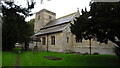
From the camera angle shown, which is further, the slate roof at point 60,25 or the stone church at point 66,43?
the slate roof at point 60,25

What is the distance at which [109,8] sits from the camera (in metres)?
9.42

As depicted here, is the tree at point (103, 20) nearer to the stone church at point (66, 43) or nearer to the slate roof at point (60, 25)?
the stone church at point (66, 43)

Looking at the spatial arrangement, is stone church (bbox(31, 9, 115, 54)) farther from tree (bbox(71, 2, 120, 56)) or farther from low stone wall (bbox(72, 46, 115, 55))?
tree (bbox(71, 2, 120, 56))

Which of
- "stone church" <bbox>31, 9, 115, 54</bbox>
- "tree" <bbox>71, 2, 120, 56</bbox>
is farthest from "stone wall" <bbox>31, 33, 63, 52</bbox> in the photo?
"tree" <bbox>71, 2, 120, 56</bbox>

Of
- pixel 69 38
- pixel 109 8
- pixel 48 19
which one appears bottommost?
pixel 69 38

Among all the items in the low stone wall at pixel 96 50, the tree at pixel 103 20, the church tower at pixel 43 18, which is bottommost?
the low stone wall at pixel 96 50

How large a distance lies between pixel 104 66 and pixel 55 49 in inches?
653

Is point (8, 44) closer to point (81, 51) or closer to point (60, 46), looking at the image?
point (60, 46)

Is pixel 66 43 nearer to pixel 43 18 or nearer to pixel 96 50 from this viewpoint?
pixel 96 50

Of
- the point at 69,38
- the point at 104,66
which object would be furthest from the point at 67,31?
the point at 104,66

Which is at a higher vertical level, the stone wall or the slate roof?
the slate roof

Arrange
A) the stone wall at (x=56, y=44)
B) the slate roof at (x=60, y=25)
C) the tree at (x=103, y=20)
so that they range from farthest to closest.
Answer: the slate roof at (x=60, y=25)
the stone wall at (x=56, y=44)
the tree at (x=103, y=20)

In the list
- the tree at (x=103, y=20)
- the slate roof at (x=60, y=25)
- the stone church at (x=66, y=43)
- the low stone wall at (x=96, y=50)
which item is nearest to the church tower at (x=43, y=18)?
the slate roof at (x=60, y=25)

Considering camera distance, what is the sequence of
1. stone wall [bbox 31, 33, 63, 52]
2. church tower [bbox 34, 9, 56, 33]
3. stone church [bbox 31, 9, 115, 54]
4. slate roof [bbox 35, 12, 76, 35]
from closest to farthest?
stone church [bbox 31, 9, 115, 54] < stone wall [bbox 31, 33, 63, 52] < slate roof [bbox 35, 12, 76, 35] < church tower [bbox 34, 9, 56, 33]
